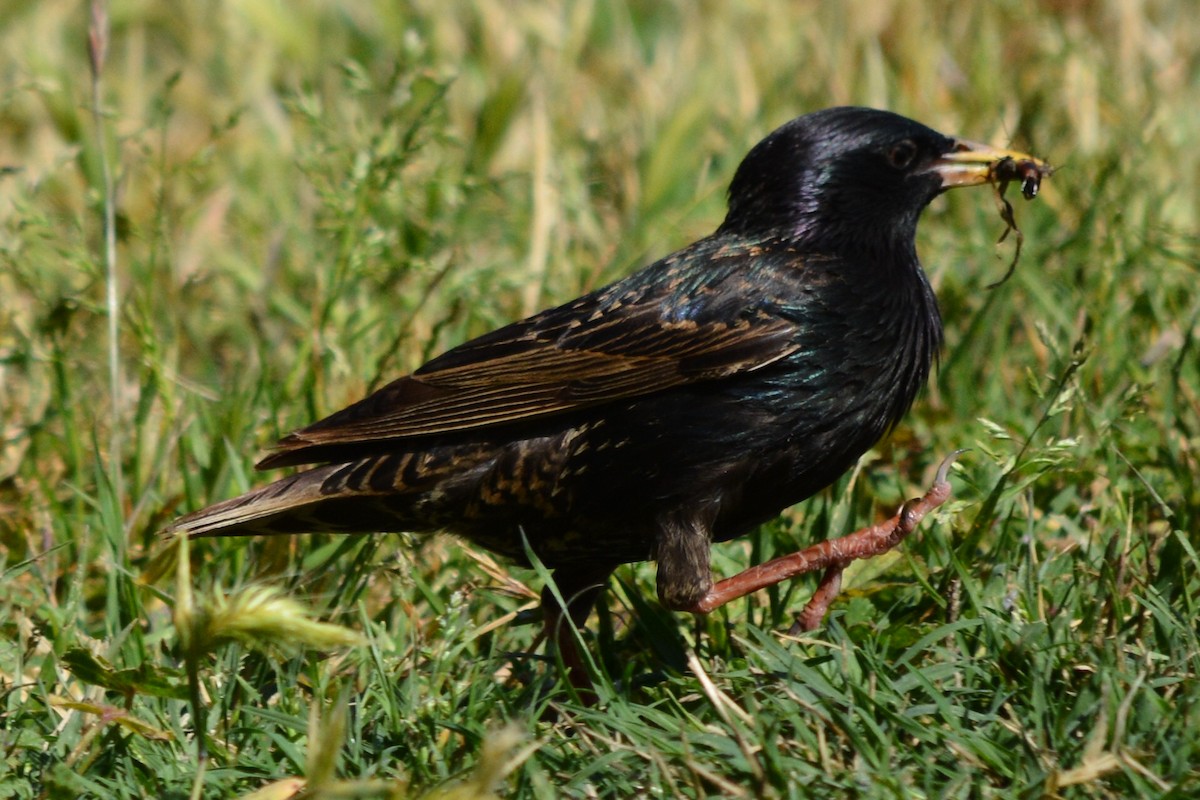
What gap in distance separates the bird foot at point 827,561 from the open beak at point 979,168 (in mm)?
972

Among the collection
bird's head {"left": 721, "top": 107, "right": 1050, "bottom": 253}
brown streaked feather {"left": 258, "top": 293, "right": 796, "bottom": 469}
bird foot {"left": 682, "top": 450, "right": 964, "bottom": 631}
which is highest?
bird's head {"left": 721, "top": 107, "right": 1050, "bottom": 253}

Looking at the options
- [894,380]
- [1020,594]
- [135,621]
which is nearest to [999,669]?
[1020,594]

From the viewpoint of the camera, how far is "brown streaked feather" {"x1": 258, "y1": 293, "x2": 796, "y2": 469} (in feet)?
13.5

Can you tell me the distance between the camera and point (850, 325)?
4.09 m

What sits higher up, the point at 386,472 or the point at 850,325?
the point at 850,325

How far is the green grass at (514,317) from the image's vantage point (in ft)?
10.8

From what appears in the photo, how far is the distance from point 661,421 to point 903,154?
3.58ft

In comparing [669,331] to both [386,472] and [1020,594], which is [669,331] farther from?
[1020,594]

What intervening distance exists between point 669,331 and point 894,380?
1.86ft

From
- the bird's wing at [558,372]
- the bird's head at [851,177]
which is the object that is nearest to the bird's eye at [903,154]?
the bird's head at [851,177]

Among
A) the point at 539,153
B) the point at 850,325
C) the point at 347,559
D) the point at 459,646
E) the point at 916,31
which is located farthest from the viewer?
the point at 916,31

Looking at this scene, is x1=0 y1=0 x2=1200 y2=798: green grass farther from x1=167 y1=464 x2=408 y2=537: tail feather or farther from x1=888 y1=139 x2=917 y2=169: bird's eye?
x1=888 y1=139 x2=917 y2=169: bird's eye

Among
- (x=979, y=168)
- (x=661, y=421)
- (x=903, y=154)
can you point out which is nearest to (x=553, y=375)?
(x=661, y=421)

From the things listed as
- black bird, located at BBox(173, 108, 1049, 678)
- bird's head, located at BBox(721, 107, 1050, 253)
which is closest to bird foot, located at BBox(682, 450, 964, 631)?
black bird, located at BBox(173, 108, 1049, 678)
